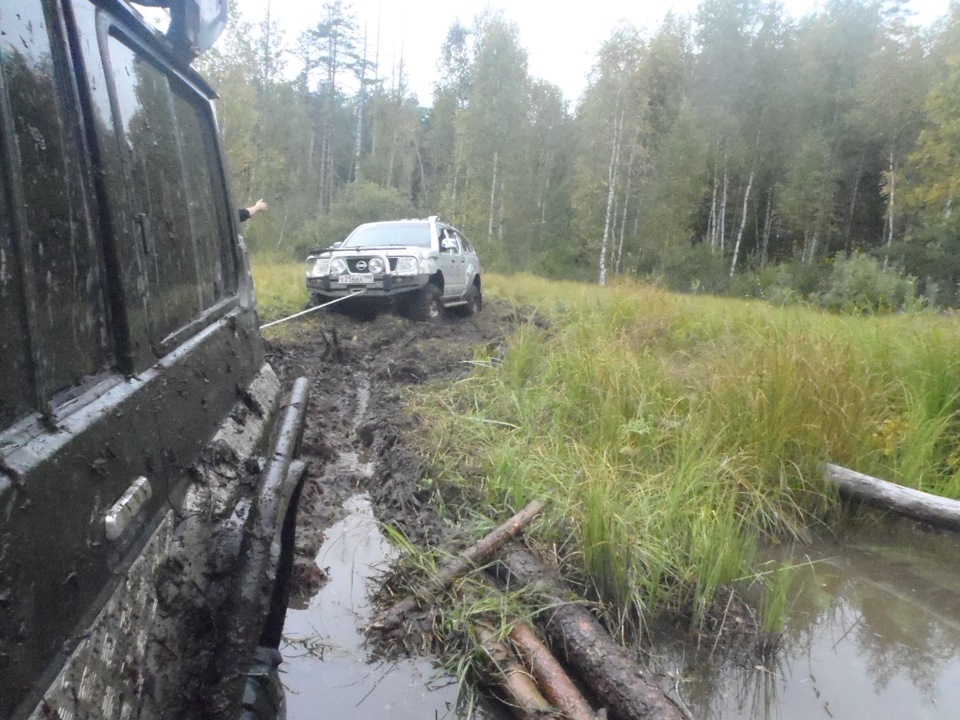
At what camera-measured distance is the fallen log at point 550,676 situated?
2219 millimetres

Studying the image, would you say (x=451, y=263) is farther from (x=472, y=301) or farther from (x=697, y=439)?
(x=697, y=439)

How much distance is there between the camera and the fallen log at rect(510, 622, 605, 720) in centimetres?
222

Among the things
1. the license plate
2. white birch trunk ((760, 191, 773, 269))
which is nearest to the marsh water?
the license plate

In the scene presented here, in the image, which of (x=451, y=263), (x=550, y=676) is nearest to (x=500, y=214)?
(x=451, y=263)

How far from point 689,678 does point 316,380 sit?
452 centimetres

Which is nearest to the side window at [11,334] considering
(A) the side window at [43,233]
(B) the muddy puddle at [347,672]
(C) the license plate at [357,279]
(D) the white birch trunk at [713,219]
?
A: (A) the side window at [43,233]

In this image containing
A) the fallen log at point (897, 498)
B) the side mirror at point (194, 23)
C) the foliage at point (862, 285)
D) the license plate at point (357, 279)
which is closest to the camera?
the side mirror at point (194, 23)

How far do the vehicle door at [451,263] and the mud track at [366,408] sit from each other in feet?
1.73

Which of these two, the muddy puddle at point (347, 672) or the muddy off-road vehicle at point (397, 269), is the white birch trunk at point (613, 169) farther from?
the muddy puddle at point (347, 672)

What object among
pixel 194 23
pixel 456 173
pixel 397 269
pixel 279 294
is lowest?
pixel 279 294

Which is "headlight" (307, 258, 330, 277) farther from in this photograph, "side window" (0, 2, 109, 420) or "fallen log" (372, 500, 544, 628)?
"side window" (0, 2, 109, 420)

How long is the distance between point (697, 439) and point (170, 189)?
3040 mm

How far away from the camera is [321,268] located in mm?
9203

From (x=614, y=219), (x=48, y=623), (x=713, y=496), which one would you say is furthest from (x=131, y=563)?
(x=614, y=219)
